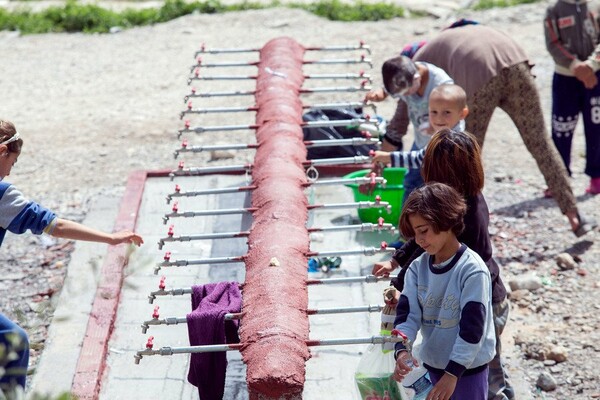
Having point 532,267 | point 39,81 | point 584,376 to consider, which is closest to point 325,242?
point 532,267

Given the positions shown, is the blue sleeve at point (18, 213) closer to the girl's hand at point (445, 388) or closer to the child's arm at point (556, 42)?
the girl's hand at point (445, 388)

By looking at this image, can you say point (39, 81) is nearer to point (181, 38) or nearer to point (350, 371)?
point (181, 38)

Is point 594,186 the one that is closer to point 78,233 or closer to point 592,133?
point 592,133

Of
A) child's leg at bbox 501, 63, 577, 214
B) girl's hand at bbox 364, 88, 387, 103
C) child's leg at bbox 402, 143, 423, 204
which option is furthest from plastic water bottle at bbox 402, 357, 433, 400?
child's leg at bbox 501, 63, 577, 214

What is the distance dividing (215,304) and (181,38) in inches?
333

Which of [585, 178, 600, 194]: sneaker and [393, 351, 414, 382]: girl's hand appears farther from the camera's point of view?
[585, 178, 600, 194]: sneaker

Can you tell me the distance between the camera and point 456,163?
164 inches

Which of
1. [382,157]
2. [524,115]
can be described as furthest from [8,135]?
[524,115]

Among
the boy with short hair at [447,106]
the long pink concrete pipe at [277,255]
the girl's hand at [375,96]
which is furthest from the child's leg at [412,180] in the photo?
the boy with short hair at [447,106]

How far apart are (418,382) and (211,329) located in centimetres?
95

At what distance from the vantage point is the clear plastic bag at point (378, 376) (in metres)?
4.40

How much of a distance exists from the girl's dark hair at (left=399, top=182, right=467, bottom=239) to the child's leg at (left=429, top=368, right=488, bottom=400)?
602 millimetres

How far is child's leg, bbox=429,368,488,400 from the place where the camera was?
404 centimetres

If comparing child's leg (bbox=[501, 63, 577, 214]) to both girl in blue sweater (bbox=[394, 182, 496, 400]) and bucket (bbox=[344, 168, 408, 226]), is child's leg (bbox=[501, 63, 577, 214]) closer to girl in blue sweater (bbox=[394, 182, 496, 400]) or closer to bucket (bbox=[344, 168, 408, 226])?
bucket (bbox=[344, 168, 408, 226])
